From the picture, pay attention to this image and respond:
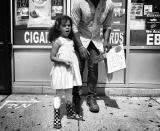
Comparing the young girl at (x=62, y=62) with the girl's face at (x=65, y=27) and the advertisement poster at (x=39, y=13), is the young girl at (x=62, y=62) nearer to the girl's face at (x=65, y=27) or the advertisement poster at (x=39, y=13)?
the girl's face at (x=65, y=27)

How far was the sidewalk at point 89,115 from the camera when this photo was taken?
3.99 m

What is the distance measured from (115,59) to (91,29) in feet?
2.04

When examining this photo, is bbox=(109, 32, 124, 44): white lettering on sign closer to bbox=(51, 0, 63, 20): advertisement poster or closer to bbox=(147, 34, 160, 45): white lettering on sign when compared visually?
bbox=(147, 34, 160, 45): white lettering on sign

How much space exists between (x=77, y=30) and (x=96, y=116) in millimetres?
1368

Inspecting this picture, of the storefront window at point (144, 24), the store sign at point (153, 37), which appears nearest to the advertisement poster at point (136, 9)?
the storefront window at point (144, 24)

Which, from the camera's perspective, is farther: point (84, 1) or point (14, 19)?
point (14, 19)

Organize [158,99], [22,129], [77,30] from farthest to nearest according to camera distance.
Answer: [158,99], [77,30], [22,129]

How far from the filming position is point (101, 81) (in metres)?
5.71

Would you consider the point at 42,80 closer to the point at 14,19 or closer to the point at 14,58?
the point at 14,58

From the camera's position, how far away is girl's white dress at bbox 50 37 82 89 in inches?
153

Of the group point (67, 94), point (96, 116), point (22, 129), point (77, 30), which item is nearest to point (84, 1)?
point (77, 30)

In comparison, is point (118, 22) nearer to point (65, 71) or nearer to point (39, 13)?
point (39, 13)

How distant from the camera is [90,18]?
14.8ft

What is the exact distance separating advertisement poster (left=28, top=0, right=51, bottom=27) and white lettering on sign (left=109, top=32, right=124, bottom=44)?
1.26 meters
